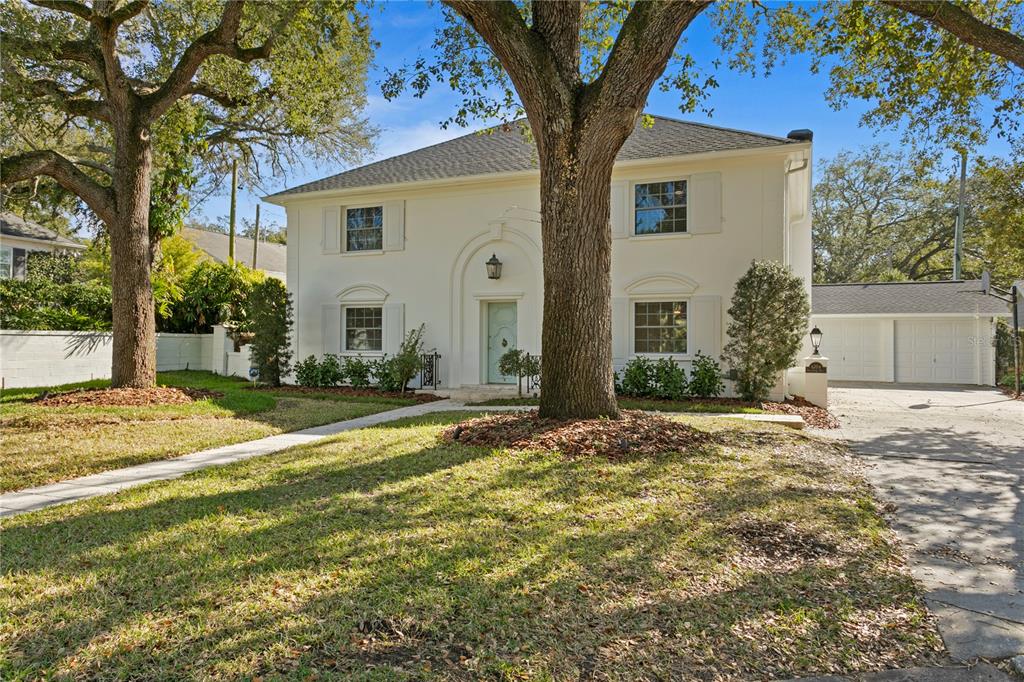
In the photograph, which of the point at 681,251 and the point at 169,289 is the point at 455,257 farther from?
the point at 169,289

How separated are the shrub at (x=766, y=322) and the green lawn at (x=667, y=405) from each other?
2.73 ft

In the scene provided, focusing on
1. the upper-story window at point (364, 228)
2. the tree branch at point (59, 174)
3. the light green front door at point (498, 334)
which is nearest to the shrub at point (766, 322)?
the light green front door at point (498, 334)

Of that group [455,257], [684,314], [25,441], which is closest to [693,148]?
[684,314]

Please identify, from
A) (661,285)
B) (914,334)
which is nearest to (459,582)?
(661,285)

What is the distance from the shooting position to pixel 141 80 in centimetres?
1148

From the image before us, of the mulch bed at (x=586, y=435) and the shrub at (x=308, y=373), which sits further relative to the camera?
the shrub at (x=308, y=373)

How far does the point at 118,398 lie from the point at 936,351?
2211cm

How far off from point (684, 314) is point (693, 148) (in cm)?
336

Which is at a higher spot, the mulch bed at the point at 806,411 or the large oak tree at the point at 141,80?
the large oak tree at the point at 141,80

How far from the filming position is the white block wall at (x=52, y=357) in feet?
42.8

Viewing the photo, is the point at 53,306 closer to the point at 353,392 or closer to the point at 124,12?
the point at 353,392

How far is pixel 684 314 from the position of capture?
12.5 meters

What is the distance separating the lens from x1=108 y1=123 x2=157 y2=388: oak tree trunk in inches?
407

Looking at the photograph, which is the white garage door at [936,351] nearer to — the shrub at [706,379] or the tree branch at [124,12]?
the shrub at [706,379]
